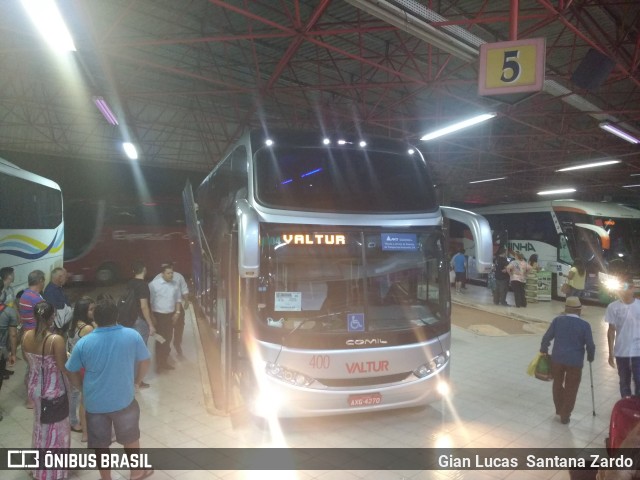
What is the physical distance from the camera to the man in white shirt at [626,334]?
4938 millimetres

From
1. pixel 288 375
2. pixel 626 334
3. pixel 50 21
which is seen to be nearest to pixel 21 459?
pixel 288 375

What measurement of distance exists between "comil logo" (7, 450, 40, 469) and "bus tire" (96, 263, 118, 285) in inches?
478

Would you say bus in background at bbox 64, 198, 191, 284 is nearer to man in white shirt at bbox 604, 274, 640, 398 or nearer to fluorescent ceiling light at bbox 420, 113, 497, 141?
fluorescent ceiling light at bbox 420, 113, 497, 141

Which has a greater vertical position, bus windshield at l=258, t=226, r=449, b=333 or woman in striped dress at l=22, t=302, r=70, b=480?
bus windshield at l=258, t=226, r=449, b=333

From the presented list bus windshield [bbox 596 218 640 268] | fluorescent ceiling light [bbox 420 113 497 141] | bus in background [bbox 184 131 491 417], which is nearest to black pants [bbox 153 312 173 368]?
bus in background [bbox 184 131 491 417]

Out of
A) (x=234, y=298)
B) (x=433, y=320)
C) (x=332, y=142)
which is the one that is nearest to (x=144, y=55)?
(x=332, y=142)

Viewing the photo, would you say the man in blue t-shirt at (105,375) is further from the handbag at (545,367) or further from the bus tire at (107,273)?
the bus tire at (107,273)

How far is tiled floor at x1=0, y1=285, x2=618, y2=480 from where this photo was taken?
3.99 meters

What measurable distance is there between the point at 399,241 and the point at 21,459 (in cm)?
433

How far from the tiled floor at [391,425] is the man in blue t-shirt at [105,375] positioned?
0.75m

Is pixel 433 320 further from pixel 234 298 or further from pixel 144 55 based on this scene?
pixel 144 55

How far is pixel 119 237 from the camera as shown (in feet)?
51.2

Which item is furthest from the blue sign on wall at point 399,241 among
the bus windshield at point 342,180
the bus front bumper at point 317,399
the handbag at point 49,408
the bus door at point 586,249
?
the bus door at point 586,249

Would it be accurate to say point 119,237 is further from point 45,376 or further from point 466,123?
point 45,376
